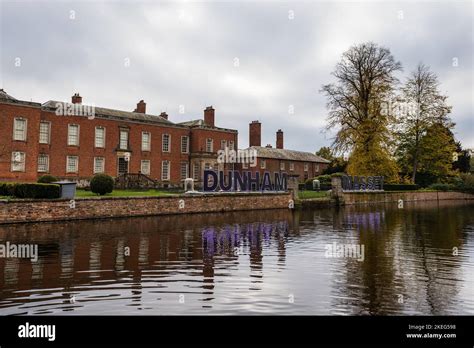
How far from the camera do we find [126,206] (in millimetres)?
21000

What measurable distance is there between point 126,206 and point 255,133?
36362 mm

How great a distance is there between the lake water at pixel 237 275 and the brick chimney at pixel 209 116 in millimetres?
33722

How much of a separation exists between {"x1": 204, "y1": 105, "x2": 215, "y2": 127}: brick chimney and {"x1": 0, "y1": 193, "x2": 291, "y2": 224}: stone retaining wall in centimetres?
1997

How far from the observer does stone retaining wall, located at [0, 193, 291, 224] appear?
57.1 ft

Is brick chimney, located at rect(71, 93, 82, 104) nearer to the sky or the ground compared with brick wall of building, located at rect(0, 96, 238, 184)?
nearer to the sky

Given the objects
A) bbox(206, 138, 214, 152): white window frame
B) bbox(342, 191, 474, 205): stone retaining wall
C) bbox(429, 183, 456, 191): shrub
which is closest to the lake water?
bbox(342, 191, 474, 205): stone retaining wall

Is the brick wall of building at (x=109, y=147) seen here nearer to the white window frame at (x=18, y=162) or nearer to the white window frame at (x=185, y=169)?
the white window frame at (x=185, y=169)

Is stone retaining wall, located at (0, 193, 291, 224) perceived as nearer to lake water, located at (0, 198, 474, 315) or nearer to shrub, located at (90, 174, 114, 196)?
shrub, located at (90, 174, 114, 196)

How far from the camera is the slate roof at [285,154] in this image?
56.8 meters

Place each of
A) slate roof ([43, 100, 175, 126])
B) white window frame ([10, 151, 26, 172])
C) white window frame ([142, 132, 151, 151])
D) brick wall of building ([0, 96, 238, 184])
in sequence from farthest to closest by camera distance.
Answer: white window frame ([142, 132, 151, 151]), slate roof ([43, 100, 175, 126]), brick wall of building ([0, 96, 238, 184]), white window frame ([10, 151, 26, 172])
